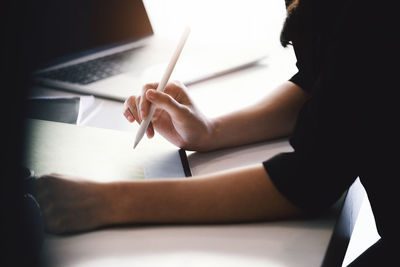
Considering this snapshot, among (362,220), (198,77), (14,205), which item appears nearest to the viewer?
(14,205)

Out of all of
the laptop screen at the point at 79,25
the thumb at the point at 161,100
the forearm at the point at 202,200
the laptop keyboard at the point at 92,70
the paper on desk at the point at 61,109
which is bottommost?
the forearm at the point at 202,200

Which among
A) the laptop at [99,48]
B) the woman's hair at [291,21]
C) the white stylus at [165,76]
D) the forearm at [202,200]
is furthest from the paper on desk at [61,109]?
the woman's hair at [291,21]

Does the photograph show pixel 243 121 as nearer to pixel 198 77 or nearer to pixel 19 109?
pixel 198 77

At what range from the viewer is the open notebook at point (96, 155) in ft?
1.75

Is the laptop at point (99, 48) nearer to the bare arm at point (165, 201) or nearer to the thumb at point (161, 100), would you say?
the thumb at point (161, 100)

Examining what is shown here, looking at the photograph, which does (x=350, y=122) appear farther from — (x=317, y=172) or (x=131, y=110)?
(x=131, y=110)

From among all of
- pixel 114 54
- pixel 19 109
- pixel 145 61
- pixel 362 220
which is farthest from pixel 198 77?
pixel 362 220

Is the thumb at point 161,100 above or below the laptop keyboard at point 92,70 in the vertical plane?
above

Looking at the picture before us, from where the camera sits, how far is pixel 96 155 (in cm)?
57

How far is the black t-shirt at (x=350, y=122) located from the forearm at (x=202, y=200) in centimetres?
2

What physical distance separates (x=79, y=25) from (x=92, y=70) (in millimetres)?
159

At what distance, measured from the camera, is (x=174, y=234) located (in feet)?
1.43

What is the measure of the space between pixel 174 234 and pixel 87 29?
0.77 metres

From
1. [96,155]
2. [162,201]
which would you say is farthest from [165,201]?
[96,155]
